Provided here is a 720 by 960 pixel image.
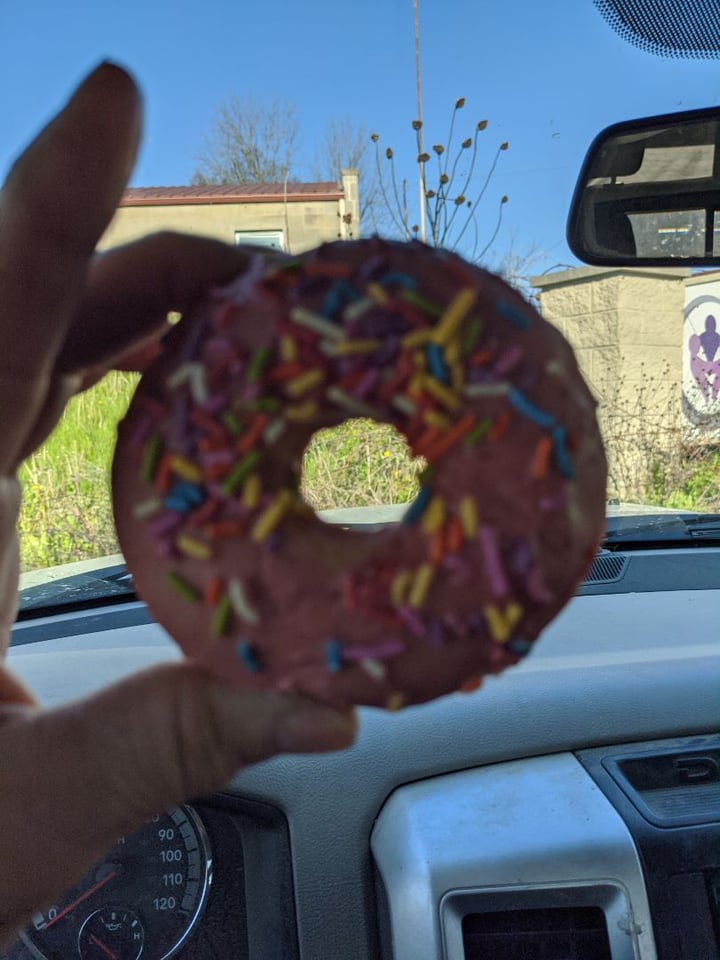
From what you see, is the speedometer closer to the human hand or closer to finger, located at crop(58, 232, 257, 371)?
the human hand

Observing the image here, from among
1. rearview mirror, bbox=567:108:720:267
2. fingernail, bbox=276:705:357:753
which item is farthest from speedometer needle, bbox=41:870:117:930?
rearview mirror, bbox=567:108:720:267

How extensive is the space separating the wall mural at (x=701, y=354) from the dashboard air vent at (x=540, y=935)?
4.47m

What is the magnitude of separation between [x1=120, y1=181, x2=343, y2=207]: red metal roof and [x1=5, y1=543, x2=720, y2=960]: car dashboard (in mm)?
5103

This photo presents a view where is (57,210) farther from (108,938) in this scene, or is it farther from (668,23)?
(668,23)

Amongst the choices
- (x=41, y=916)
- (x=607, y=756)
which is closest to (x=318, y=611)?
(x=607, y=756)

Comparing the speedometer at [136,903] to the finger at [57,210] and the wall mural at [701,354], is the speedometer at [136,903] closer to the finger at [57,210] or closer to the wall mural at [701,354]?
the finger at [57,210]

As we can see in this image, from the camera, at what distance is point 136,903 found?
1944mm

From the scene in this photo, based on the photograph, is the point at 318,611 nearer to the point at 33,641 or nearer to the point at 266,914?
the point at 266,914

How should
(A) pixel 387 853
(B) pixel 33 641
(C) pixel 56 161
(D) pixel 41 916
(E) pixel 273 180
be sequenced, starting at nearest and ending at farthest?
(C) pixel 56 161, (A) pixel 387 853, (D) pixel 41 916, (B) pixel 33 641, (E) pixel 273 180

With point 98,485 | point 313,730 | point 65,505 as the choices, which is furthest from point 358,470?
point 313,730

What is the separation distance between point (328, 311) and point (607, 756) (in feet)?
4.84

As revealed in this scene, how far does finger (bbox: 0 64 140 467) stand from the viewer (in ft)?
2.55

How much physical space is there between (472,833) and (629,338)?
16.8 ft

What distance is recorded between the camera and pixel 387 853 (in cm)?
179
